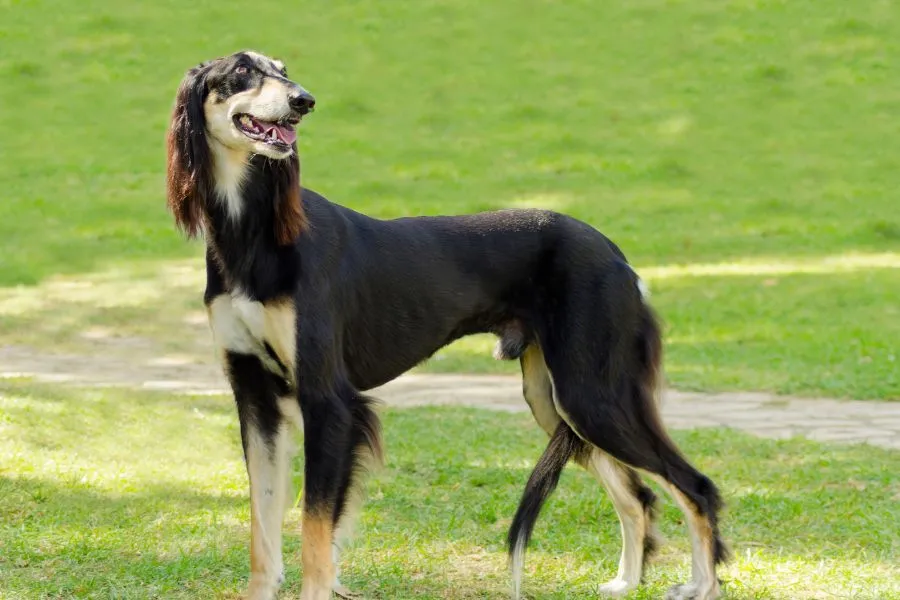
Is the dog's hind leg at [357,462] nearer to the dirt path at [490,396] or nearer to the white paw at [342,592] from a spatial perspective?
the white paw at [342,592]

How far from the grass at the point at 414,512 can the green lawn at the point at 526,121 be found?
19.8ft

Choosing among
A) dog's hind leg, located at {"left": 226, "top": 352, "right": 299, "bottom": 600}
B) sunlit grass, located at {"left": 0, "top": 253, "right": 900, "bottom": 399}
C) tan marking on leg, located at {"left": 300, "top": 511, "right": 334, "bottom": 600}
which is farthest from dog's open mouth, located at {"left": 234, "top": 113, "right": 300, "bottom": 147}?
sunlit grass, located at {"left": 0, "top": 253, "right": 900, "bottom": 399}

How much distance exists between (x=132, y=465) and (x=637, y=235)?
32.0ft

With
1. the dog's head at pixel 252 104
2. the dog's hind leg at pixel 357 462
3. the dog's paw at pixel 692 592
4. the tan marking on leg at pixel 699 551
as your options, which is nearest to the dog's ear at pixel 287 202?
the dog's head at pixel 252 104

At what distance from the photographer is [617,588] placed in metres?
5.48

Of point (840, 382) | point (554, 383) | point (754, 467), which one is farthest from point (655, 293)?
point (554, 383)

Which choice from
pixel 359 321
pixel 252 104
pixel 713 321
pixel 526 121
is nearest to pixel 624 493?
pixel 359 321

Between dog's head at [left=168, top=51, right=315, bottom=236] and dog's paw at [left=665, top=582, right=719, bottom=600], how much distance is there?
87.3 inches

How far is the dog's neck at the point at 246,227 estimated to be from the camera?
15.8ft

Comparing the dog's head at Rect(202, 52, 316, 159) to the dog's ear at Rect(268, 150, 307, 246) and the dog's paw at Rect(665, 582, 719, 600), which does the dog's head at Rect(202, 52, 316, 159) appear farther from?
the dog's paw at Rect(665, 582, 719, 600)

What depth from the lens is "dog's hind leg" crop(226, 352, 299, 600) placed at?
502 centimetres

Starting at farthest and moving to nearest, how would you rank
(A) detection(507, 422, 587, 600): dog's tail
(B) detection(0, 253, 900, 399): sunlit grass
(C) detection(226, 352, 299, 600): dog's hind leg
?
(B) detection(0, 253, 900, 399): sunlit grass < (A) detection(507, 422, 587, 600): dog's tail < (C) detection(226, 352, 299, 600): dog's hind leg

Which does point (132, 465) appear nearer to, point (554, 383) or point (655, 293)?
point (554, 383)

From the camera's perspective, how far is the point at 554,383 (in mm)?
5383
